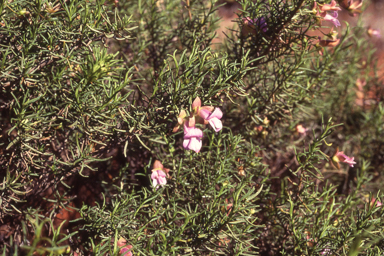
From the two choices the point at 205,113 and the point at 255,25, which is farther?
the point at 255,25

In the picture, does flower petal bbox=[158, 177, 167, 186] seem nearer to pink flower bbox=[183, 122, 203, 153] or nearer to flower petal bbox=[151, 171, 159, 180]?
flower petal bbox=[151, 171, 159, 180]

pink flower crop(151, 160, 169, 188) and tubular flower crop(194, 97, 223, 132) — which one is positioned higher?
tubular flower crop(194, 97, 223, 132)

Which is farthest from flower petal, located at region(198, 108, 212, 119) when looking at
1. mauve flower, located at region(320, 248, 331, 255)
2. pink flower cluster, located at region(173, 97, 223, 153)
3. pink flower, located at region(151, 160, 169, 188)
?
mauve flower, located at region(320, 248, 331, 255)

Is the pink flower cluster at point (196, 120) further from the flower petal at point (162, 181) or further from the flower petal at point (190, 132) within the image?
the flower petal at point (162, 181)

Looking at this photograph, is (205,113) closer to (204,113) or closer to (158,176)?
(204,113)

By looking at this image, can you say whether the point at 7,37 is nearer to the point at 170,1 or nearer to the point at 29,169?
the point at 29,169

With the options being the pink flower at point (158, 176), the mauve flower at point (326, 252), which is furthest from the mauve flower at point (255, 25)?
the mauve flower at point (326, 252)

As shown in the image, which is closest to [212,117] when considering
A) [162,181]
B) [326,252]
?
[162,181]

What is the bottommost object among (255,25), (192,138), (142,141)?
(142,141)

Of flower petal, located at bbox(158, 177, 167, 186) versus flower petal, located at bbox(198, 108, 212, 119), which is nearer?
flower petal, located at bbox(198, 108, 212, 119)
